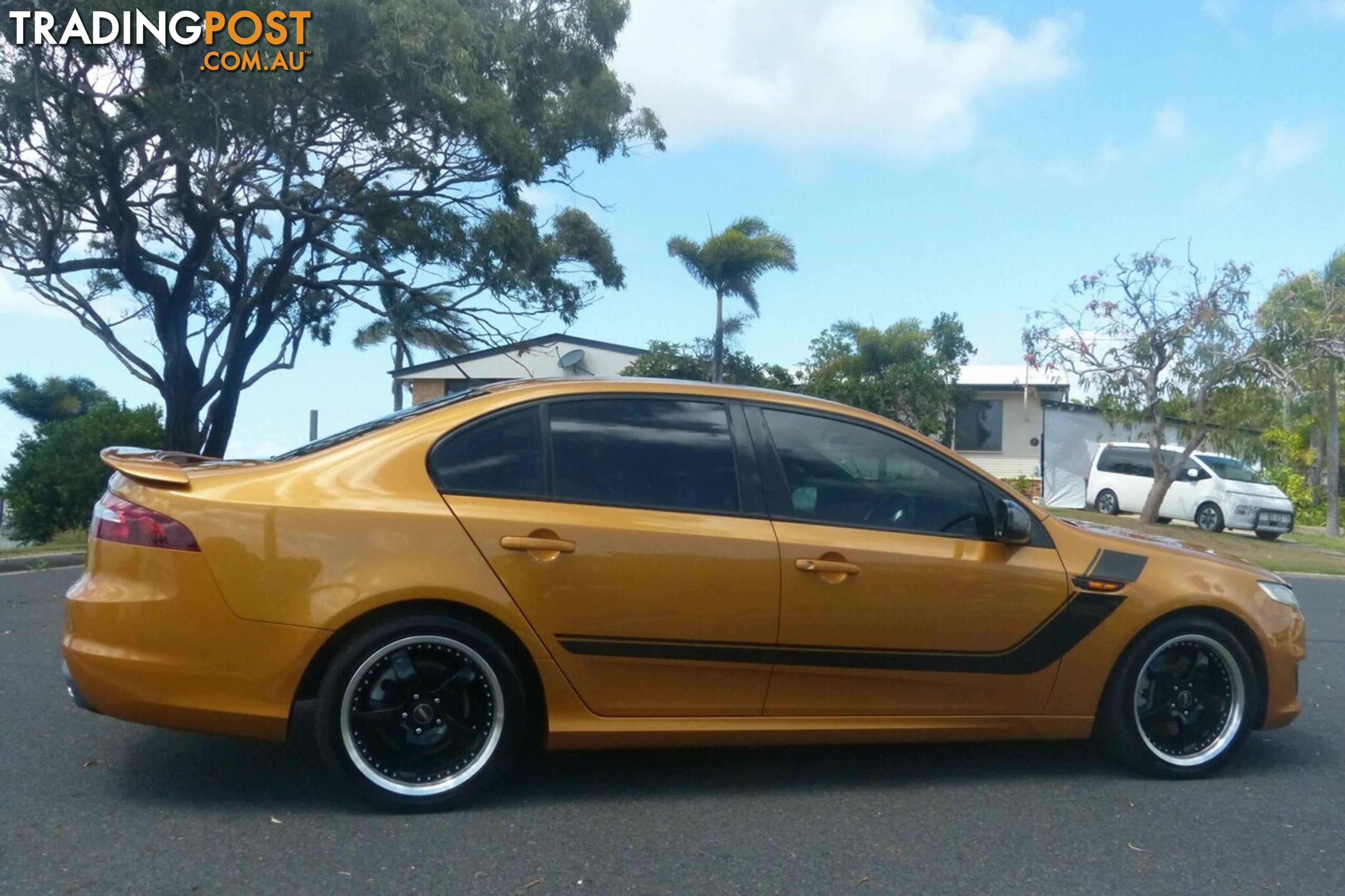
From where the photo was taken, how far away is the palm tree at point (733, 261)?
28500 millimetres

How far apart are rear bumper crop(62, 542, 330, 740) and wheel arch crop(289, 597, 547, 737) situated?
0.16ft

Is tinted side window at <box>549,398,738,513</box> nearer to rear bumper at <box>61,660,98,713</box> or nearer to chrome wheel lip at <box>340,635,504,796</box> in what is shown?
chrome wheel lip at <box>340,635,504,796</box>

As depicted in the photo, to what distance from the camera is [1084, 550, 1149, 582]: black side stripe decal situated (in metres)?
5.09

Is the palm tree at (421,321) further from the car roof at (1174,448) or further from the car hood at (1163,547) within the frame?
the car hood at (1163,547)

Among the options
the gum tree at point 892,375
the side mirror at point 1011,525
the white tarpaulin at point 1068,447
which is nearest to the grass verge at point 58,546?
the side mirror at point 1011,525

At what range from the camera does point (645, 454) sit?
4.84 metres

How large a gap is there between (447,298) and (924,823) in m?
18.9

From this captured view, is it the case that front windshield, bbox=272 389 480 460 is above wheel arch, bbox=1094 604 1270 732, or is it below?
above

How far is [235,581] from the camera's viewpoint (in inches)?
170

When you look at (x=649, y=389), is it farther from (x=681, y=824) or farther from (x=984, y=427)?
(x=984, y=427)

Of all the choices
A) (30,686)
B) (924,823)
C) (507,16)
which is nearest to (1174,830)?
(924,823)

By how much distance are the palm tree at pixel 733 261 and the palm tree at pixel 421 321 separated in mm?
7223

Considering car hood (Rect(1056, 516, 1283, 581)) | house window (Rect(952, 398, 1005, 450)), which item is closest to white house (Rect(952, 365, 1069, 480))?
house window (Rect(952, 398, 1005, 450))

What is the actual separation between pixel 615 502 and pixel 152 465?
5.56ft
